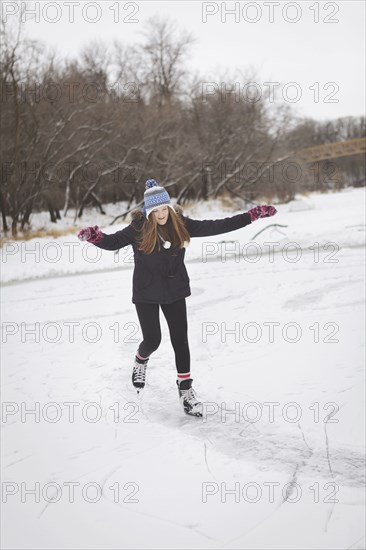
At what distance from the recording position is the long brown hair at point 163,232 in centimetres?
367

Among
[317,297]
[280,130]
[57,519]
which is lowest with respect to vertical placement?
[57,519]

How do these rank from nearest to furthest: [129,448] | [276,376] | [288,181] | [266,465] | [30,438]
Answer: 1. [266,465]
2. [129,448]
3. [30,438]
4. [276,376]
5. [288,181]

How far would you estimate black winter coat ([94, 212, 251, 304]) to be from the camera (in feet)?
12.3

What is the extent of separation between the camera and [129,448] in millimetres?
3703

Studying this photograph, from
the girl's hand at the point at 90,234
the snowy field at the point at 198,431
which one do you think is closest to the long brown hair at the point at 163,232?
the girl's hand at the point at 90,234

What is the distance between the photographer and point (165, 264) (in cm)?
379

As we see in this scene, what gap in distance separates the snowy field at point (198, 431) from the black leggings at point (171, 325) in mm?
506

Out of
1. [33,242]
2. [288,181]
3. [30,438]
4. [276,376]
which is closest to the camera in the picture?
[30,438]

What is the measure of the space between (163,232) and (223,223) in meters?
0.45

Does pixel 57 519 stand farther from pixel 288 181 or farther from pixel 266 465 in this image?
pixel 288 181

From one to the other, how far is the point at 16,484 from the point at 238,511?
1.53 meters

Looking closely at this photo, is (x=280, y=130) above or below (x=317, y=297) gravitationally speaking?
above

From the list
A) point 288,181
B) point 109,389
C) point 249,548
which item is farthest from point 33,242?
point 288,181

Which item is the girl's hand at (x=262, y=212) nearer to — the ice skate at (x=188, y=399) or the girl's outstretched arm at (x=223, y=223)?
the girl's outstretched arm at (x=223, y=223)
